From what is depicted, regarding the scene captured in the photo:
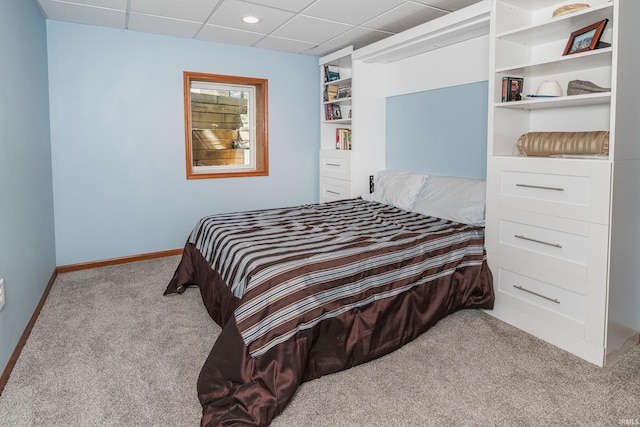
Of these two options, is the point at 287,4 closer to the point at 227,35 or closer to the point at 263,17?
the point at 263,17

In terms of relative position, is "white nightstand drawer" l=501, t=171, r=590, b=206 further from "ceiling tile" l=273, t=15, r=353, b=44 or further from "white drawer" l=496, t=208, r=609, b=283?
"ceiling tile" l=273, t=15, r=353, b=44

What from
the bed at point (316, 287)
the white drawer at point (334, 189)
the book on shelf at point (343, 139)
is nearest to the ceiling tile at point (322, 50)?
the book on shelf at point (343, 139)

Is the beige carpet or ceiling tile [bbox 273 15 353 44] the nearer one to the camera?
the beige carpet

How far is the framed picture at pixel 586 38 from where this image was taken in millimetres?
2236

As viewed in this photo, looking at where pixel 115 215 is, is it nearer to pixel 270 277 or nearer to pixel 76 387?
pixel 76 387

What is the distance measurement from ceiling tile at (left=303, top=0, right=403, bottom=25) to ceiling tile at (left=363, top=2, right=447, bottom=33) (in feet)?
0.30

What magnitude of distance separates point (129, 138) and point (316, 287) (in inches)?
109

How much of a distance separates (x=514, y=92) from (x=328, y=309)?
5.93 feet

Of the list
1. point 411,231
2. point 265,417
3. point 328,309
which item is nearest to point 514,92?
point 411,231

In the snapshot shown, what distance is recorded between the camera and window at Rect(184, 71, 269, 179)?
14.6 ft

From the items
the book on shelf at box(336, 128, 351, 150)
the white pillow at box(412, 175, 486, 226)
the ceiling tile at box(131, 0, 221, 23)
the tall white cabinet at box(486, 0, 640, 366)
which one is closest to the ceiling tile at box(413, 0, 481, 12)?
the tall white cabinet at box(486, 0, 640, 366)

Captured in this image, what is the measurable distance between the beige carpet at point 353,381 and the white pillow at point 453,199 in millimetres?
695

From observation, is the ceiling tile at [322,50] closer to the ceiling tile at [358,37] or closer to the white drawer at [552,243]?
the ceiling tile at [358,37]

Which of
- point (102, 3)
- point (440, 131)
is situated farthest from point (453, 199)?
point (102, 3)
